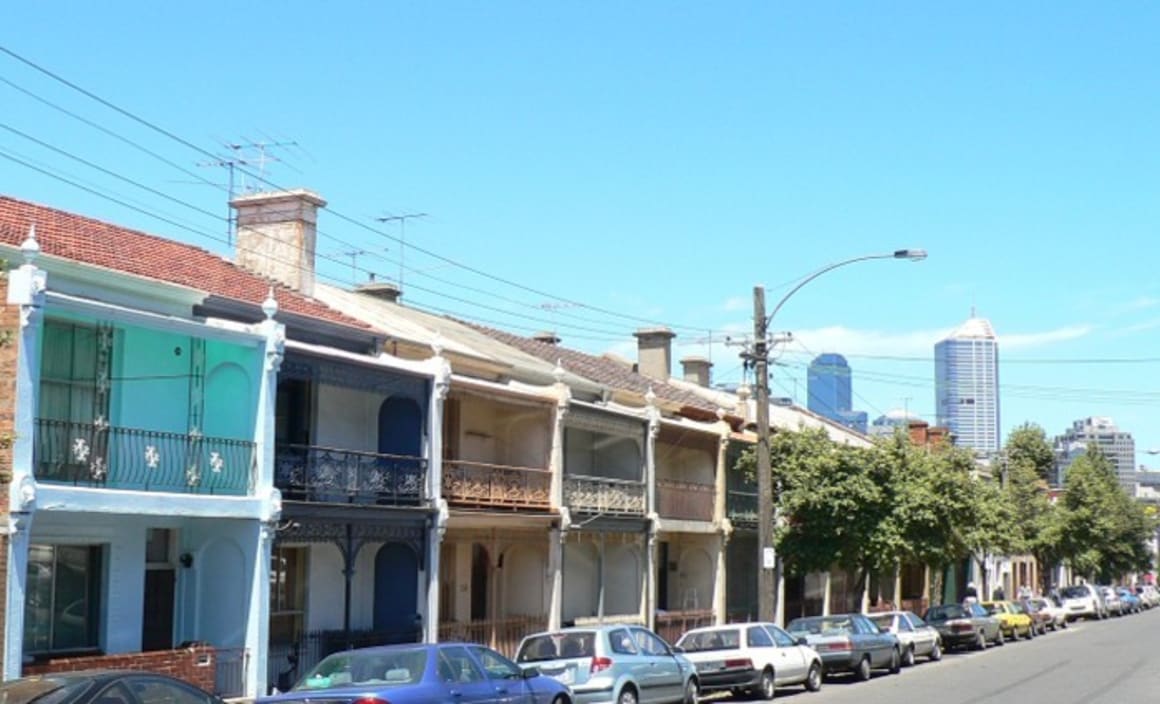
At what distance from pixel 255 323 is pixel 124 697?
1211 cm

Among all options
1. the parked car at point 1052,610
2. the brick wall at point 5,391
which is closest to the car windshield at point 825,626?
the brick wall at point 5,391

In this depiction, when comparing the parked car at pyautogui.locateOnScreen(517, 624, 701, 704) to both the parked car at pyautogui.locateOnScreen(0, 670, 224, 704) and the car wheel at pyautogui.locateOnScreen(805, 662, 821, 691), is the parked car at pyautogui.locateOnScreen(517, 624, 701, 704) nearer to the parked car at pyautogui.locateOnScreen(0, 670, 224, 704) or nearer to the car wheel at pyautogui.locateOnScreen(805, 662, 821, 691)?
the car wheel at pyautogui.locateOnScreen(805, 662, 821, 691)

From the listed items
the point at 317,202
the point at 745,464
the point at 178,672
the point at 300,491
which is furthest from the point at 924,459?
the point at 178,672

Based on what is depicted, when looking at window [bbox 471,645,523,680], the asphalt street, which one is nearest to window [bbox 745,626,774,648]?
the asphalt street

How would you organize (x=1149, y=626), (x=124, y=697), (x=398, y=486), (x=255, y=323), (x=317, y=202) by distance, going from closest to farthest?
(x=124, y=697)
(x=255, y=323)
(x=398, y=486)
(x=317, y=202)
(x=1149, y=626)

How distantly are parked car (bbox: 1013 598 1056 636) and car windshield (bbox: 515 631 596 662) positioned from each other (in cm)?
3277

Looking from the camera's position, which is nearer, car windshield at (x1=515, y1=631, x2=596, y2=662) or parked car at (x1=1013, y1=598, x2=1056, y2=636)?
car windshield at (x1=515, y1=631, x2=596, y2=662)

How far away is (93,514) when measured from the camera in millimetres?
20703

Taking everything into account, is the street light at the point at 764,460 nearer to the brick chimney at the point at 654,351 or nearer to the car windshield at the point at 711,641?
the car windshield at the point at 711,641

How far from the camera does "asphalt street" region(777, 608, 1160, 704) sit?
25078 millimetres

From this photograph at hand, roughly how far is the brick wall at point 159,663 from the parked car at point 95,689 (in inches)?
248

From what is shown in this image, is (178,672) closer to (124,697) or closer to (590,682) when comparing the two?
(590,682)

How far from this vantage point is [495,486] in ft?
95.6

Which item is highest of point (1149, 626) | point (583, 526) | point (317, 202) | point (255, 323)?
point (317, 202)
